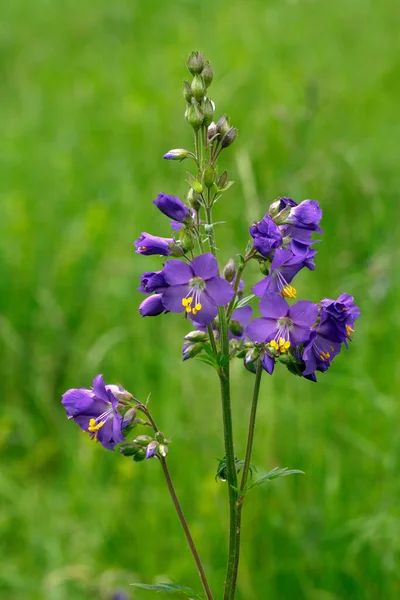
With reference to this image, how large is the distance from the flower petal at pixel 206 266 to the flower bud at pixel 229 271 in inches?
4.1

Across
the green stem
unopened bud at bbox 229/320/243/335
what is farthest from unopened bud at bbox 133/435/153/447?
unopened bud at bbox 229/320/243/335

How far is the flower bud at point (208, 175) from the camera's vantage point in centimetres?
162

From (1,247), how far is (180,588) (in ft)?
12.1

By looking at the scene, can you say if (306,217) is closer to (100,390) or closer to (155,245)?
(155,245)

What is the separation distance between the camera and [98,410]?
5.79ft

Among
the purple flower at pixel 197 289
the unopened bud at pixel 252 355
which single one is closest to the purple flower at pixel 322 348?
the unopened bud at pixel 252 355

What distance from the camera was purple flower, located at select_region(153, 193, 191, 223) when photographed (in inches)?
63.9

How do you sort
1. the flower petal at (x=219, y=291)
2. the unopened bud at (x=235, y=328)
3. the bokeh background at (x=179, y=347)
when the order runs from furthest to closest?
the bokeh background at (x=179, y=347) → the unopened bud at (x=235, y=328) → the flower petal at (x=219, y=291)

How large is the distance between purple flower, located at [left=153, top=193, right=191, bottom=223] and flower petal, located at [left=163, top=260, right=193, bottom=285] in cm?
10

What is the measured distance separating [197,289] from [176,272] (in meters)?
0.07

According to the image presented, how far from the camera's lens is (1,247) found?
4.99m

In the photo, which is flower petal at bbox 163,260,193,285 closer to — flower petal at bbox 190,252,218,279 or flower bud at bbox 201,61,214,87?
flower petal at bbox 190,252,218,279

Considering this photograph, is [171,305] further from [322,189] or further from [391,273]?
[322,189]

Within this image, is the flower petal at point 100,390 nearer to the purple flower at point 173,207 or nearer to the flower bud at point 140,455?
the flower bud at point 140,455
